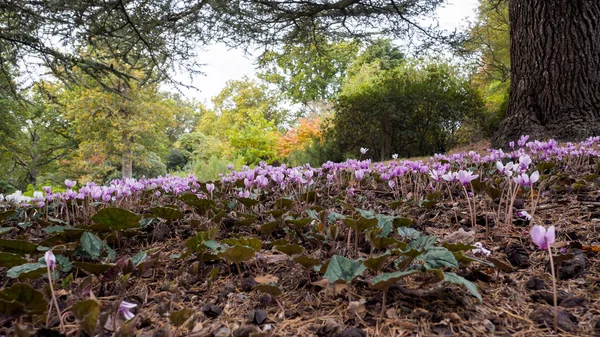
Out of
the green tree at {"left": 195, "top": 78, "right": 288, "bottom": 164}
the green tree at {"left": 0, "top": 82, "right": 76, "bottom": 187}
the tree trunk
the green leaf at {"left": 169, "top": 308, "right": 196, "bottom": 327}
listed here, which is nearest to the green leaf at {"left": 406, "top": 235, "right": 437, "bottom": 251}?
the green leaf at {"left": 169, "top": 308, "right": 196, "bottom": 327}

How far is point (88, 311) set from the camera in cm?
100

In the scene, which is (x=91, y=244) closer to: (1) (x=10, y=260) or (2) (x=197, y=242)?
(1) (x=10, y=260)

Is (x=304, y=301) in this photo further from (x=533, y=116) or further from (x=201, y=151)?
(x=201, y=151)

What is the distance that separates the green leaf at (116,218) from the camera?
1.71m

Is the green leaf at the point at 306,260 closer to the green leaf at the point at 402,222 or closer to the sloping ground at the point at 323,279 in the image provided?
the sloping ground at the point at 323,279

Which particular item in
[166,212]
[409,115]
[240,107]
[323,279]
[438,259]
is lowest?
[323,279]

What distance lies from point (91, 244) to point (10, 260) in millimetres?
287

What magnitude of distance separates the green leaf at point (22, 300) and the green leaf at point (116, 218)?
0.66 metres

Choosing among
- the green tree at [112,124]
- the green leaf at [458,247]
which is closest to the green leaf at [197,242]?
the green leaf at [458,247]

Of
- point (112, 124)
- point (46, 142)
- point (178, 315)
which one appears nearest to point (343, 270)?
point (178, 315)

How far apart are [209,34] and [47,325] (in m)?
6.17

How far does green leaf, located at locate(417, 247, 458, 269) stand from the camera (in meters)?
1.19

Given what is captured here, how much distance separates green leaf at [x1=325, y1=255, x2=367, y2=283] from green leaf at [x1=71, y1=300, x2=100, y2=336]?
0.64 meters

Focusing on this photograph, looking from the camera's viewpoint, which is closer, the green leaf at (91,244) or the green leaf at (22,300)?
the green leaf at (22,300)
